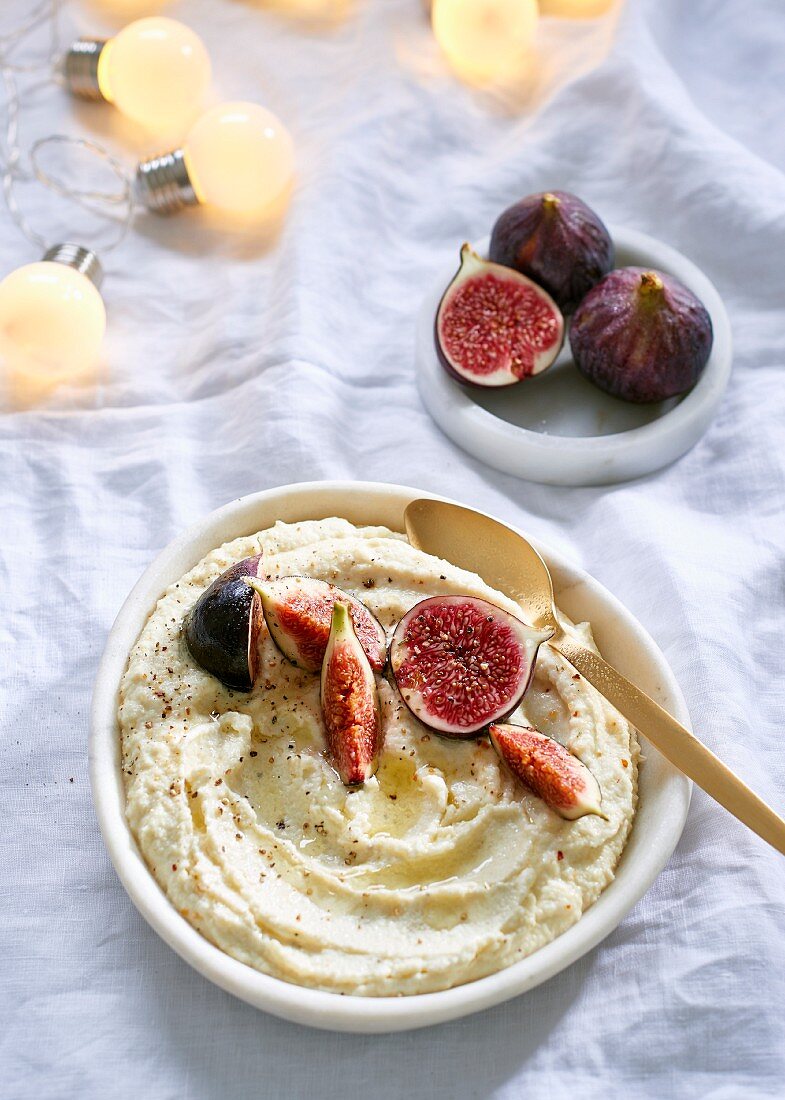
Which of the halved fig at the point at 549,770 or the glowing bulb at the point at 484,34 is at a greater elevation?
the glowing bulb at the point at 484,34

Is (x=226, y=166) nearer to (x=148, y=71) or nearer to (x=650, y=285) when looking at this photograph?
(x=148, y=71)

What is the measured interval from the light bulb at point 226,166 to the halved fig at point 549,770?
224 cm

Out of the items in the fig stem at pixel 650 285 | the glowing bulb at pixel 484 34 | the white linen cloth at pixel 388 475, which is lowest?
the white linen cloth at pixel 388 475

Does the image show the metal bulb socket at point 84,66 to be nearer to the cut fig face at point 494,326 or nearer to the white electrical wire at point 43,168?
the white electrical wire at point 43,168

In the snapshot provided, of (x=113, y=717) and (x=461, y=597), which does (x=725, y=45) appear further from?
(x=113, y=717)

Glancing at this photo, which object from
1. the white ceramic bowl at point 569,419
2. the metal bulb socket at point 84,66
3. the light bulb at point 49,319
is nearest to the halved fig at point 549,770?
the white ceramic bowl at point 569,419

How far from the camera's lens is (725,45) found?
14.3 feet

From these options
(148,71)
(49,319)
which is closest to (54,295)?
(49,319)

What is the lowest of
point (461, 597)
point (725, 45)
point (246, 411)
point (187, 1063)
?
point (187, 1063)

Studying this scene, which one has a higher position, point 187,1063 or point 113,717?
point 113,717

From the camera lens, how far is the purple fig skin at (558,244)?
3465mm

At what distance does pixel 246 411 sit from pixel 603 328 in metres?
1.11

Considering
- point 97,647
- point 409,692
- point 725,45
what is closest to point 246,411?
point 97,647

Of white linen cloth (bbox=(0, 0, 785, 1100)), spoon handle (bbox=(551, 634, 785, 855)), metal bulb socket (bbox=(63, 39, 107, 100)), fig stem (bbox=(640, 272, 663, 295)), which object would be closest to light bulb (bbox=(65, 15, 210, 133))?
metal bulb socket (bbox=(63, 39, 107, 100))
